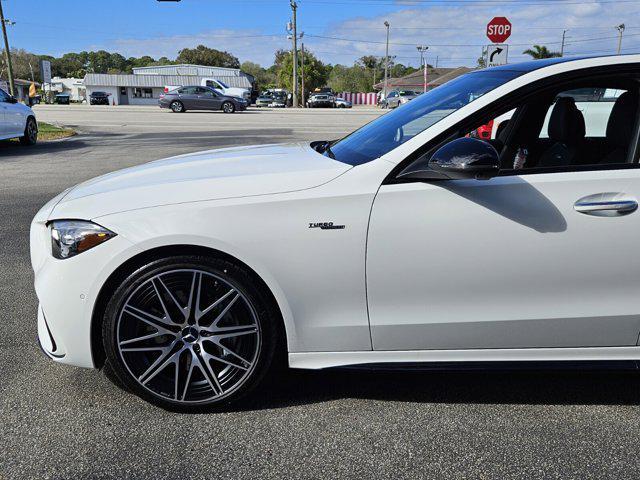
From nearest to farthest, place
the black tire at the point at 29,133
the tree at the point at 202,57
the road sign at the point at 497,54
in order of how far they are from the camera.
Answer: the road sign at the point at 497,54, the black tire at the point at 29,133, the tree at the point at 202,57

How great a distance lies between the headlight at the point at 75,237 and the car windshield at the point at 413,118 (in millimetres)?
1244

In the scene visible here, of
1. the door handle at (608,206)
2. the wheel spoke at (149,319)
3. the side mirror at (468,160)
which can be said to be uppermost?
the side mirror at (468,160)

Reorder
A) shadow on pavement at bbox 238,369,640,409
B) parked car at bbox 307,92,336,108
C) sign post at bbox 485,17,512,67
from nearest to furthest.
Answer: shadow on pavement at bbox 238,369,640,409 → sign post at bbox 485,17,512,67 → parked car at bbox 307,92,336,108

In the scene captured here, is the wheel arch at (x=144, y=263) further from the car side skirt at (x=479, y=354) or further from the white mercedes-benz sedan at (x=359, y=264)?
the car side skirt at (x=479, y=354)

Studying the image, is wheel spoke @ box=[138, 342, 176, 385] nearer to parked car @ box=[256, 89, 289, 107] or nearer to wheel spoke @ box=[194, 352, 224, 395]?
wheel spoke @ box=[194, 352, 224, 395]

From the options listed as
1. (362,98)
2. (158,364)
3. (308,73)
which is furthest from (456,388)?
(308,73)

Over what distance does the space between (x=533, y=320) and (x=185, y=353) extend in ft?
5.50

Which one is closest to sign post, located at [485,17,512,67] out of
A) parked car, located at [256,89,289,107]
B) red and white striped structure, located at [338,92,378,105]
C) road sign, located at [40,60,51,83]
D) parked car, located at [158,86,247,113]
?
parked car, located at [158,86,247,113]

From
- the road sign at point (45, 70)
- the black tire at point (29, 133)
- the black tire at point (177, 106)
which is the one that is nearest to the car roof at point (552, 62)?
the black tire at point (29, 133)

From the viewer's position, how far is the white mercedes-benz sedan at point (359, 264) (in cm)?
261

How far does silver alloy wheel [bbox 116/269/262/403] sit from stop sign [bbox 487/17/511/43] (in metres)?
12.1

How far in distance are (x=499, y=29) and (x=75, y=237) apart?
489 inches

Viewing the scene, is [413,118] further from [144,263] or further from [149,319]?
[149,319]

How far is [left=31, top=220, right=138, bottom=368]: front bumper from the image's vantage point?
2.63 metres
